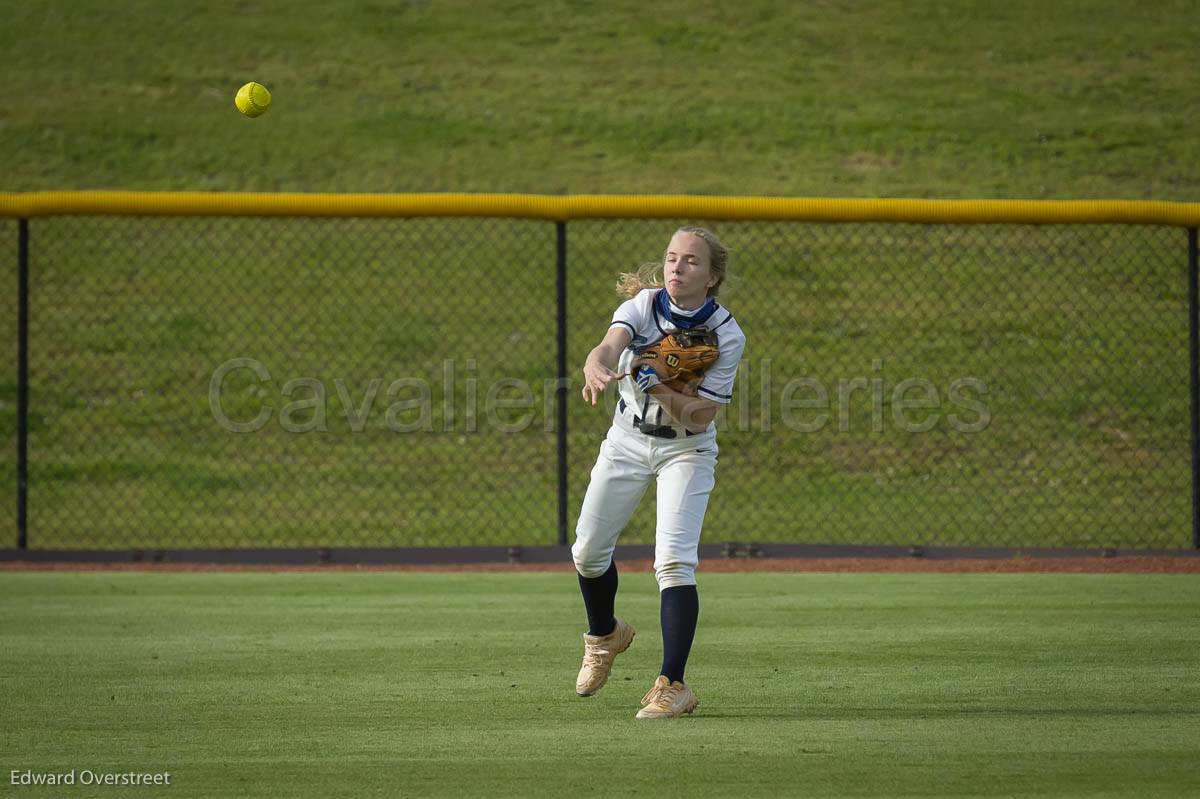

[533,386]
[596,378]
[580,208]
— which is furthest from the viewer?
[533,386]

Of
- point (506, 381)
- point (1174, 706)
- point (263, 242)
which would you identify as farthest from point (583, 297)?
point (1174, 706)

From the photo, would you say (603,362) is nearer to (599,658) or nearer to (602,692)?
(599,658)

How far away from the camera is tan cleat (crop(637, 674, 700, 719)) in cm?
468

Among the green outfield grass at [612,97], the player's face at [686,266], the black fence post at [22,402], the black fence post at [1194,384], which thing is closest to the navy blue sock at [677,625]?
the player's face at [686,266]

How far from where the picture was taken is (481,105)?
2534 cm

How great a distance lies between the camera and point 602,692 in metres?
5.26

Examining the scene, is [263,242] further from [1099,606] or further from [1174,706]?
[1174,706]

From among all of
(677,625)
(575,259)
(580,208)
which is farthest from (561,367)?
(575,259)

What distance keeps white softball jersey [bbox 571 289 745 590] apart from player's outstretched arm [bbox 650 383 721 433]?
0.03m

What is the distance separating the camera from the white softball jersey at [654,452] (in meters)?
5.01

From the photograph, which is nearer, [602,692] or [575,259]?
[602,692]

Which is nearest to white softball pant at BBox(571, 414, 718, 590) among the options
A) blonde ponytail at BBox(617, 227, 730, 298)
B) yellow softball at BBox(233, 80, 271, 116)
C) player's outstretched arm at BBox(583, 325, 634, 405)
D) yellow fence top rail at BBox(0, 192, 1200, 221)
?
player's outstretched arm at BBox(583, 325, 634, 405)

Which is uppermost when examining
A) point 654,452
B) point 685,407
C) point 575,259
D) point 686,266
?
point 575,259

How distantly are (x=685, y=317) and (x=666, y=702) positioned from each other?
1.33 meters
